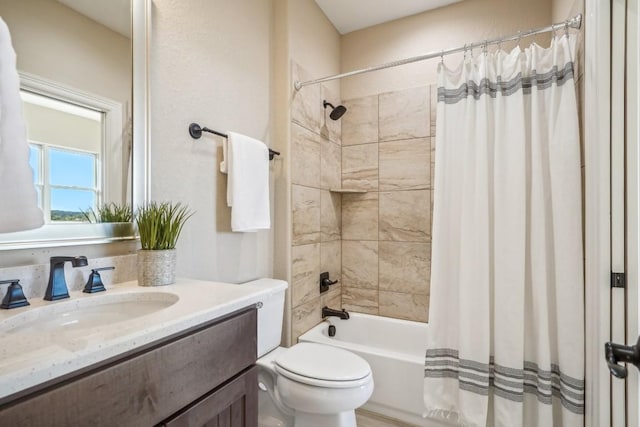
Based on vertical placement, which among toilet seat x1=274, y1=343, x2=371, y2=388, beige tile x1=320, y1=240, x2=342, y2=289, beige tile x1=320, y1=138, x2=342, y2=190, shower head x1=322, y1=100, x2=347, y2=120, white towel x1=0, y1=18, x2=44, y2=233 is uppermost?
shower head x1=322, y1=100, x2=347, y2=120

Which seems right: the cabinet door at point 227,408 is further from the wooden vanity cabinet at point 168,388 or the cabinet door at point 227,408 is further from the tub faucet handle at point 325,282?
the tub faucet handle at point 325,282

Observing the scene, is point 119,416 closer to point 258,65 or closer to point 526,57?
point 258,65

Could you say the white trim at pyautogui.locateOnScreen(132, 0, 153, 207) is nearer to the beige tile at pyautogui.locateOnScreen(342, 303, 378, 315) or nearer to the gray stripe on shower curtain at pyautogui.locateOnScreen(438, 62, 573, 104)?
the gray stripe on shower curtain at pyautogui.locateOnScreen(438, 62, 573, 104)

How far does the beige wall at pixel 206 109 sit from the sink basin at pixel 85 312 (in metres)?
0.38

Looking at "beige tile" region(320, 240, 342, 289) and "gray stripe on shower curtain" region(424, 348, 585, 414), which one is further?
"beige tile" region(320, 240, 342, 289)

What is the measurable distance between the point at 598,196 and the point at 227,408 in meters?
1.40

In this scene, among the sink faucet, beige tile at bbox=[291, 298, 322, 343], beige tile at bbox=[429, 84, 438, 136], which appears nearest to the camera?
the sink faucet

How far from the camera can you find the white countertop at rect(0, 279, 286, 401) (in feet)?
1.70

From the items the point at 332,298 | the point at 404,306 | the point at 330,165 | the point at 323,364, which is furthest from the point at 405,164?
the point at 323,364

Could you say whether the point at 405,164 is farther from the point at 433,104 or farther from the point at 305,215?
the point at 305,215

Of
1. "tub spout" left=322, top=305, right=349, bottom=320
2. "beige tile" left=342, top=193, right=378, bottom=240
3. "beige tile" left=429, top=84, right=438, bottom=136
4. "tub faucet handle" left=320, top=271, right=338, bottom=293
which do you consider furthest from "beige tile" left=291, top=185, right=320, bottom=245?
"beige tile" left=429, top=84, right=438, bottom=136

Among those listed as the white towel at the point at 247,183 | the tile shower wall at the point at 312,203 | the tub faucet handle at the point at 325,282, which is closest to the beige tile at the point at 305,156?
the tile shower wall at the point at 312,203

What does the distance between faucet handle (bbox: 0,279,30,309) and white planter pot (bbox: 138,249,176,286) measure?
0.30 metres

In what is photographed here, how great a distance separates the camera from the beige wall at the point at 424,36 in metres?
2.12
